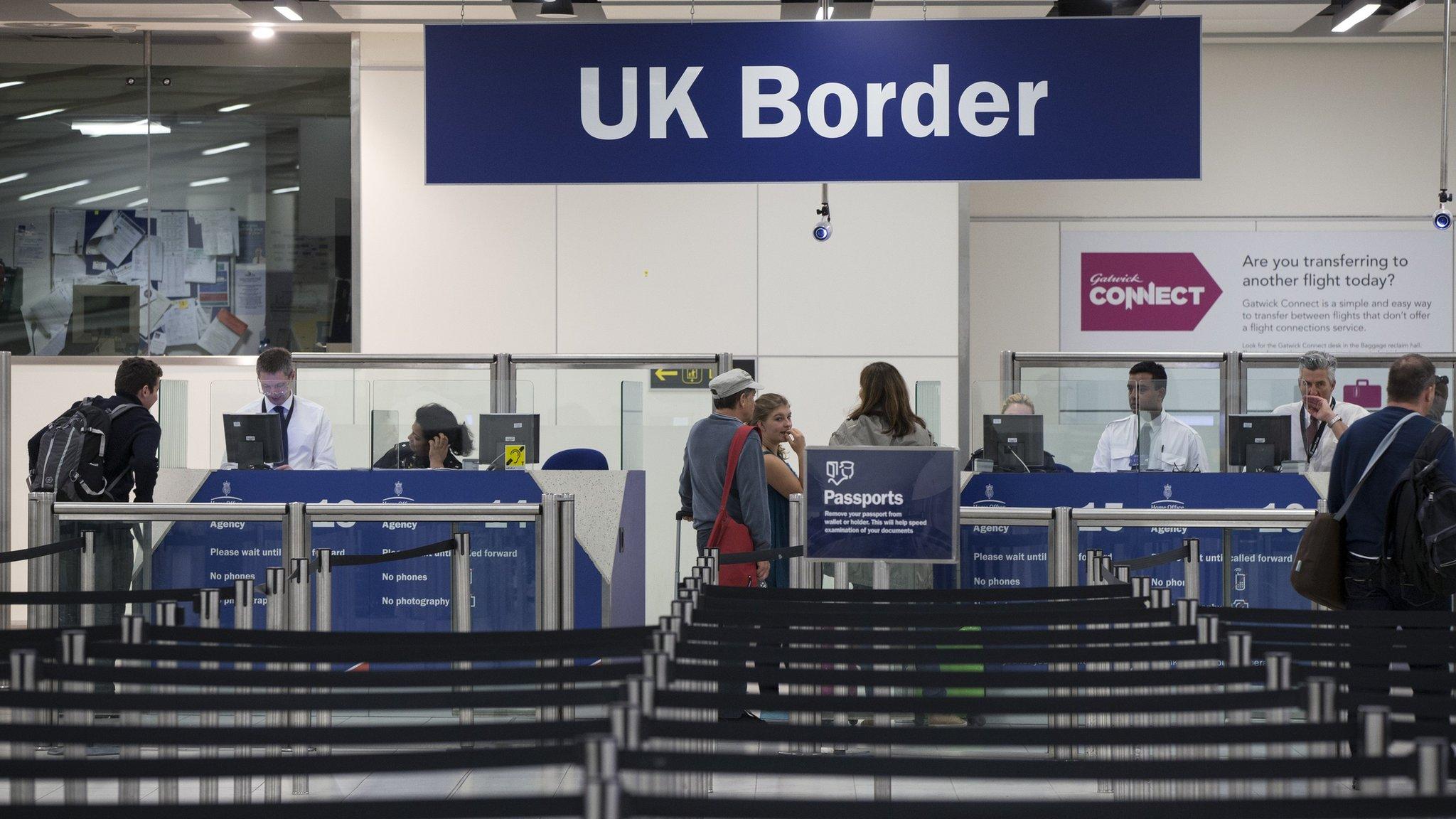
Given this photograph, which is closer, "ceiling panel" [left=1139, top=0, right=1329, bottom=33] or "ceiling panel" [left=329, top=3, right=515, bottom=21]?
"ceiling panel" [left=1139, top=0, right=1329, bottom=33]

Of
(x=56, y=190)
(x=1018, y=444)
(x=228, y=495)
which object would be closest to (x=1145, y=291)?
(x=1018, y=444)

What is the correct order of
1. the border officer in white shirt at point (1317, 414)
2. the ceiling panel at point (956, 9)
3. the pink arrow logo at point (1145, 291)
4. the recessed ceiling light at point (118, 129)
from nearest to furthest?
the border officer in white shirt at point (1317, 414) → the ceiling panel at point (956, 9) → the recessed ceiling light at point (118, 129) → the pink arrow logo at point (1145, 291)

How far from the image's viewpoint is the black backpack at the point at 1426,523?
3.99 metres

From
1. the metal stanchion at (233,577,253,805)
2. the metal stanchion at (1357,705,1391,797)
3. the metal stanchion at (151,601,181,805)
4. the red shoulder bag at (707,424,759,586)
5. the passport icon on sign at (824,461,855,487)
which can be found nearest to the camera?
the metal stanchion at (1357,705,1391,797)

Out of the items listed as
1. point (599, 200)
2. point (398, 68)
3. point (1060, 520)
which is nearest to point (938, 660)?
point (1060, 520)

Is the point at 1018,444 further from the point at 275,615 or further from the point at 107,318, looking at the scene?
the point at 107,318

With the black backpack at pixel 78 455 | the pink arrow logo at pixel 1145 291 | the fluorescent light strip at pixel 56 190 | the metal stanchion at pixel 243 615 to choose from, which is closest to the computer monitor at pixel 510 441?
the black backpack at pixel 78 455

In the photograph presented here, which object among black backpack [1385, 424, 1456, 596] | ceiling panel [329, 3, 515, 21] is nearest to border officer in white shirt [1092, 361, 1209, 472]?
black backpack [1385, 424, 1456, 596]

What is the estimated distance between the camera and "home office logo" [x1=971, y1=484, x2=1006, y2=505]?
544 centimetres

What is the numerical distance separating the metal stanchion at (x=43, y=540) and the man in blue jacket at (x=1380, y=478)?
4752mm

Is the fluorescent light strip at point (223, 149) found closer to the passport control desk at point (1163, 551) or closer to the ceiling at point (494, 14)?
the ceiling at point (494, 14)

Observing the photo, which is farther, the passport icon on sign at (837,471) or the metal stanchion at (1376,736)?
the passport icon on sign at (837,471)

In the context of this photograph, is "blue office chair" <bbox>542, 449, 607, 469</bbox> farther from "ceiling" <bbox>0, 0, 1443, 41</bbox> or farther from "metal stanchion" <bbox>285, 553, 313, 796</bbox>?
"ceiling" <bbox>0, 0, 1443, 41</bbox>

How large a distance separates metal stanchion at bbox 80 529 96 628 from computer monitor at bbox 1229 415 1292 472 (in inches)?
195
